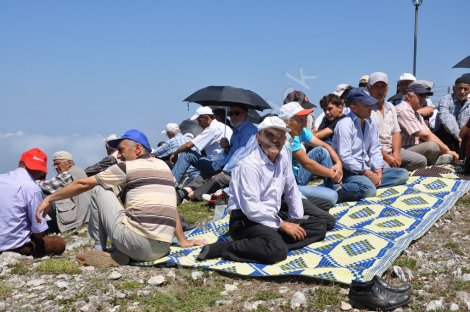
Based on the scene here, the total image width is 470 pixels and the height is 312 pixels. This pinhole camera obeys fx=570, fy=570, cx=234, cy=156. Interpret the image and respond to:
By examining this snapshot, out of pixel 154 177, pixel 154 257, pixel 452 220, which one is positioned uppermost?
pixel 154 177

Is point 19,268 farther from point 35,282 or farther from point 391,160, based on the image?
point 391,160

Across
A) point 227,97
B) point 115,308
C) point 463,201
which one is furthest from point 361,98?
point 115,308

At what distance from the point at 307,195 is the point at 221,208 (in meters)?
1.78

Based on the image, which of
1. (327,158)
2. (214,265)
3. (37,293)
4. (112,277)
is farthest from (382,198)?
(37,293)

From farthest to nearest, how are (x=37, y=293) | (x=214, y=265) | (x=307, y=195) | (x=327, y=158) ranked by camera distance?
(x=327, y=158) < (x=307, y=195) < (x=214, y=265) < (x=37, y=293)

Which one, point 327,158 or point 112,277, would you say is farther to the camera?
point 327,158

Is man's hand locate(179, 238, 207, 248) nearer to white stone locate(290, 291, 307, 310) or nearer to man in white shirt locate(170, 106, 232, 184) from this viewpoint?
white stone locate(290, 291, 307, 310)

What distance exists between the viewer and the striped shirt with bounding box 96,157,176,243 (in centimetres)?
708

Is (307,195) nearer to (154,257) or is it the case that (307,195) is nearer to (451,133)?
(154,257)

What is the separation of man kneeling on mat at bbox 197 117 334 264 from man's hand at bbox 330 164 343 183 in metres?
1.92

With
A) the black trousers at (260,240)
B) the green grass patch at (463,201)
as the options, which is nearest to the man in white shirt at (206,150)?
the black trousers at (260,240)

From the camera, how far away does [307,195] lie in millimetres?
9102

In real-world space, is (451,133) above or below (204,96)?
below

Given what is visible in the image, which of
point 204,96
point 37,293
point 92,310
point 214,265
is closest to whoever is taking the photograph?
point 92,310
